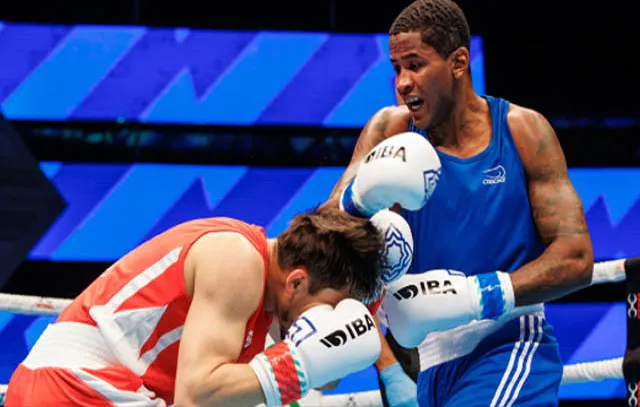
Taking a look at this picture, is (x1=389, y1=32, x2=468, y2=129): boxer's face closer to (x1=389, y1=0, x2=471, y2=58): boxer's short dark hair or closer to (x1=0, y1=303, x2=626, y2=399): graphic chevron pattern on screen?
(x1=389, y1=0, x2=471, y2=58): boxer's short dark hair

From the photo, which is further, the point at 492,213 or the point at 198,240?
the point at 492,213

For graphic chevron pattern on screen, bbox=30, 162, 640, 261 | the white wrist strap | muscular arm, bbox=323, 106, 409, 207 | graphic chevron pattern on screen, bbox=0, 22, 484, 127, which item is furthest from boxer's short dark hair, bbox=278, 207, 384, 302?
graphic chevron pattern on screen, bbox=0, 22, 484, 127

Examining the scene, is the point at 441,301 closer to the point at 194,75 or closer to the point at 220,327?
the point at 220,327

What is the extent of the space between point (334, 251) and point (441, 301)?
0.39m

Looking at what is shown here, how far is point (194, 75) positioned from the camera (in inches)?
183

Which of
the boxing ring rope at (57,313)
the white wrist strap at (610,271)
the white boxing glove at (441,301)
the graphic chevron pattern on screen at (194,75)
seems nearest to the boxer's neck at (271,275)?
the white boxing glove at (441,301)

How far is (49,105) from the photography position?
4.60m

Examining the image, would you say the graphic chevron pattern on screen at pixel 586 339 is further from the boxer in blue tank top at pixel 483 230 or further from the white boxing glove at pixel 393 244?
the white boxing glove at pixel 393 244

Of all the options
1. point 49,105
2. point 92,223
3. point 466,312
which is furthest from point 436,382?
point 49,105

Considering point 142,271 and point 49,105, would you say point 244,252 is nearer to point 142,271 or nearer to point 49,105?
point 142,271

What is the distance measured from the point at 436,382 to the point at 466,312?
32 centimetres

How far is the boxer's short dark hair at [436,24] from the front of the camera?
2648mm

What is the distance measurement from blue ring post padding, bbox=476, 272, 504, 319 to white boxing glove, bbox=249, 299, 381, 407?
1.34 ft

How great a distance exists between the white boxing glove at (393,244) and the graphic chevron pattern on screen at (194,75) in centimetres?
250
